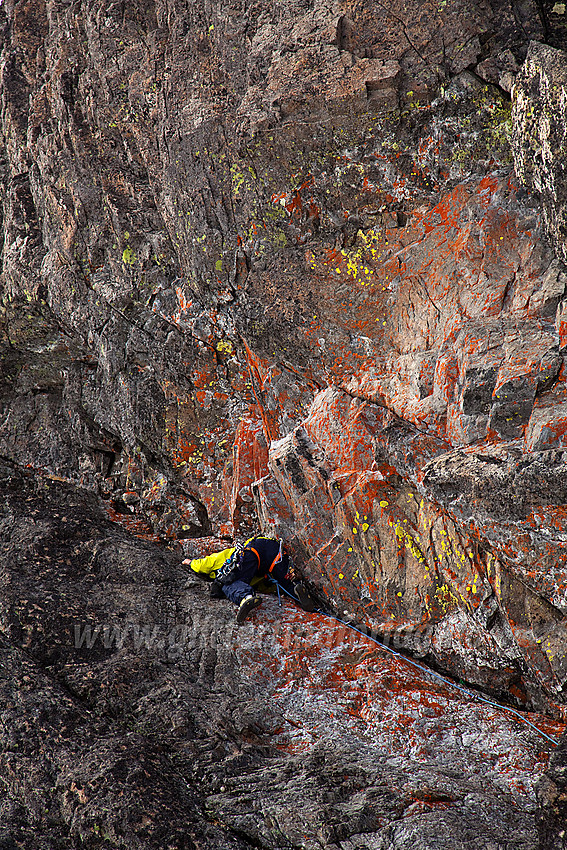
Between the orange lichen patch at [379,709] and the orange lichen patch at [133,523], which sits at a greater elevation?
the orange lichen patch at [133,523]

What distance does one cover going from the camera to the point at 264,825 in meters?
4.60

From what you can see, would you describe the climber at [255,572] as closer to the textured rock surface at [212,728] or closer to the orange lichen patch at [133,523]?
the textured rock surface at [212,728]

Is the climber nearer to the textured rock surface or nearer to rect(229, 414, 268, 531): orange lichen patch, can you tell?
the textured rock surface

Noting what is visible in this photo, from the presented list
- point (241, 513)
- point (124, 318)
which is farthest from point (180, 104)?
point (241, 513)

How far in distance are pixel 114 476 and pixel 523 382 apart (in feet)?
22.4

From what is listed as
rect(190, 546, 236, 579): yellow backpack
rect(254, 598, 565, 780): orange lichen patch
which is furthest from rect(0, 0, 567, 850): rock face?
rect(190, 546, 236, 579): yellow backpack

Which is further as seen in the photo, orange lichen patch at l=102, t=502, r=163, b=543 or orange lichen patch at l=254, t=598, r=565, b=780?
orange lichen patch at l=102, t=502, r=163, b=543

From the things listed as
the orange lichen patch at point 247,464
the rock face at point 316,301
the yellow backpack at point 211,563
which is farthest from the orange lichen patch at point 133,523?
the yellow backpack at point 211,563

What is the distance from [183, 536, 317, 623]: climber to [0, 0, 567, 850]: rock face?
0.27 metres

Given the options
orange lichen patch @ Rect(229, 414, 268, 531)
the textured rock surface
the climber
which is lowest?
the textured rock surface

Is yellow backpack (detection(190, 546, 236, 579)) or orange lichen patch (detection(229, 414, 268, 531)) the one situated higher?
orange lichen patch (detection(229, 414, 268, 531))

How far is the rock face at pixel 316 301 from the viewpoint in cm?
592

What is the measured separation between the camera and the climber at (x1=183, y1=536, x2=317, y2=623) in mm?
7270

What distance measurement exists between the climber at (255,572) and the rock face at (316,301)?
0.27 meters
